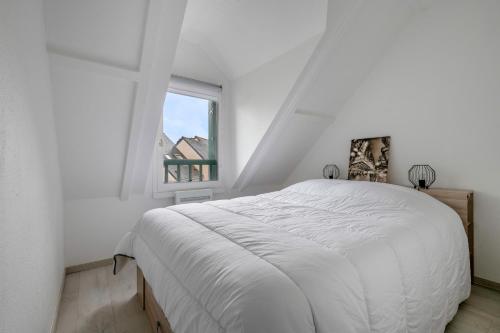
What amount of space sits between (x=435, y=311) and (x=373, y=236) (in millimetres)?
598

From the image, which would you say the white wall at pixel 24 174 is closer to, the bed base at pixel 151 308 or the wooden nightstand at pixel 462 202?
the bed base at pixel 151 308

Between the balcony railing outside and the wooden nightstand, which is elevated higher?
the balcony railing outside

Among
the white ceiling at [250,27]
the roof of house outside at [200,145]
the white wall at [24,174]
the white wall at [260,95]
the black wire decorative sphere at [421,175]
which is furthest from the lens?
the roof of house outside at [200,145]

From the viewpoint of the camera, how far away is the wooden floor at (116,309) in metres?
1.54

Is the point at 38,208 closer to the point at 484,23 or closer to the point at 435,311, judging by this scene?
the point at 435,311

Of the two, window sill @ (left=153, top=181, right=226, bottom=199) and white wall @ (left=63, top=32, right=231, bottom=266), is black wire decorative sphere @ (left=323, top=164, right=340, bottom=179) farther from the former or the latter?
white wall @ (left=63, top=32, right=231, bottom=266)

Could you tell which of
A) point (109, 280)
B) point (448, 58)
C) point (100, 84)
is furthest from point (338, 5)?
point (109, 280)

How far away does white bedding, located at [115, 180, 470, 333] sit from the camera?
31.2 inches

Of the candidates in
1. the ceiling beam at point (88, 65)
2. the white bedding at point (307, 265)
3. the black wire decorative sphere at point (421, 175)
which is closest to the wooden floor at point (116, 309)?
the white bedding at point (307, 265)

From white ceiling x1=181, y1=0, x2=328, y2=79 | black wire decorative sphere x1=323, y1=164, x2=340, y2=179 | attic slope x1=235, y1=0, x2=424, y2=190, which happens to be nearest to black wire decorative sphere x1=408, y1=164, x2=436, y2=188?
black wire decorative sphere x1=323, y1=164, x2=340, y2=179

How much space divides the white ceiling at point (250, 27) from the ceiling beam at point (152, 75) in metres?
0.81

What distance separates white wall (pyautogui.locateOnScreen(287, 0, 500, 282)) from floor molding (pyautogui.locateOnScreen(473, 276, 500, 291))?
0.14 feet

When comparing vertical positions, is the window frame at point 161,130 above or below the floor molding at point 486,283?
above

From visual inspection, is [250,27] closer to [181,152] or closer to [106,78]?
[106,78]
